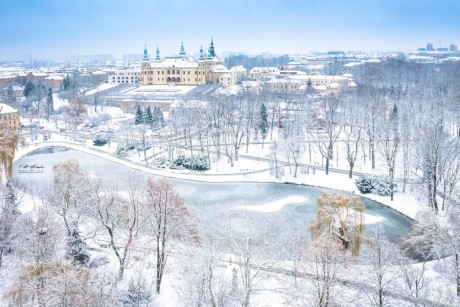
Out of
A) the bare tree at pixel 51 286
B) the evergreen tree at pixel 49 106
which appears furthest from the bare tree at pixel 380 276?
the evergreen tree at pixel 49 106

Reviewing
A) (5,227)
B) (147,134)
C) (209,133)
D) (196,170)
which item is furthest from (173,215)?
(147,134)

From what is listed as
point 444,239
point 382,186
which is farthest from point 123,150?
point 444,239

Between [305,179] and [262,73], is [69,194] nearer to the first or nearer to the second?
[305,179]

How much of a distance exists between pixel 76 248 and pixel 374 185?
819 inches

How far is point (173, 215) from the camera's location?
17875 millimetres

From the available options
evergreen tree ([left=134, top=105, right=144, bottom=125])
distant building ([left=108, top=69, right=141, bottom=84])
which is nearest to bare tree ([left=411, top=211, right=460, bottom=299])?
evergreen tree ([left=134, top=105, right=144, bottom=125])

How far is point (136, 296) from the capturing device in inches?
627

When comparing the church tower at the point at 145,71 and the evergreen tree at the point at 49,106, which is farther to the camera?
the church tower at the point at 145,71

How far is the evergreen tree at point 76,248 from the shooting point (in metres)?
18.7

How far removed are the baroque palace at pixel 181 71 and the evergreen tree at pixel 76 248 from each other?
72095 millimetres

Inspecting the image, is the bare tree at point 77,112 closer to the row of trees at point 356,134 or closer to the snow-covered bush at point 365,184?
the row of trees at point 356,134

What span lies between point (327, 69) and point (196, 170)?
93864 mm

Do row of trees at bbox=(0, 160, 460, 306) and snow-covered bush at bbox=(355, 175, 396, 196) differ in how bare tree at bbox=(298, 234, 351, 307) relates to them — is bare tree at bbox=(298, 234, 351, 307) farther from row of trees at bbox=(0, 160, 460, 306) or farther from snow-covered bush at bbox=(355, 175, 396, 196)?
snow-covered bush at bbox=(355, 175, 396, 196)

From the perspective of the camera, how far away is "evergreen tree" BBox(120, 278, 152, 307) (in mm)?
15883
